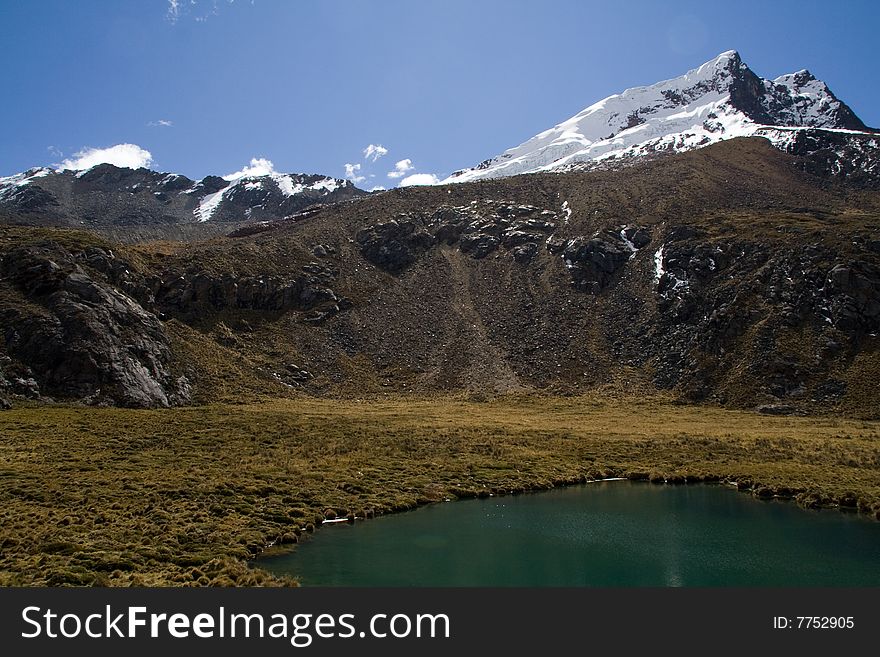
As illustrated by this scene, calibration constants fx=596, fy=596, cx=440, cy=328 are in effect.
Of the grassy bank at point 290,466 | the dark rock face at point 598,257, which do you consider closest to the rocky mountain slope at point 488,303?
the dark rock face at point 598,257

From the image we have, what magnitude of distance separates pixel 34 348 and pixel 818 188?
504ft

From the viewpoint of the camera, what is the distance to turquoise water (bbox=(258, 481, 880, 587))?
86.1 feet

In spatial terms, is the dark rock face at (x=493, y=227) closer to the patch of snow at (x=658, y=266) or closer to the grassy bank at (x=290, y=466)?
the patch of snow at (x=658, y=266)

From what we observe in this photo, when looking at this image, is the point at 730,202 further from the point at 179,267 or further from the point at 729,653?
the point at 729,653

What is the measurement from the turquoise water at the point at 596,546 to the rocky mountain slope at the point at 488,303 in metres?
40.6

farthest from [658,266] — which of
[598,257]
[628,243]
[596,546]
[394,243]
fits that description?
[596,546]

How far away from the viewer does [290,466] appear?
44.8 meters

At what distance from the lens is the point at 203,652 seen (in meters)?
16.8

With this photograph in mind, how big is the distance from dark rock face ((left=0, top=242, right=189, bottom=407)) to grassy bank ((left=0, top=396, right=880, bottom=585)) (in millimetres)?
4890

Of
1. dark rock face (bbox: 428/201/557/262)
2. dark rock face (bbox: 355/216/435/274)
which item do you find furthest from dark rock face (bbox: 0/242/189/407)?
dark rock face (bbox: 428/201/557/262)

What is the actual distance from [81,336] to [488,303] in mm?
62828

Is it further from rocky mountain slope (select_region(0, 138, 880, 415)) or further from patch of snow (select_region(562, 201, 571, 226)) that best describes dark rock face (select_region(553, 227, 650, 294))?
patch of snow (select_region(562, 201, 571, 226))

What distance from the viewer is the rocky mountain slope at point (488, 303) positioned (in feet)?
231

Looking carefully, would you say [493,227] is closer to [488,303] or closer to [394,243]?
[394,243]
